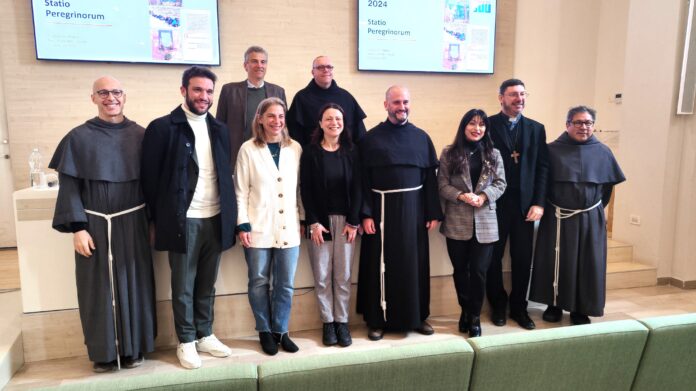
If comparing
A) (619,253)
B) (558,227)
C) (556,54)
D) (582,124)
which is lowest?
(619,253)

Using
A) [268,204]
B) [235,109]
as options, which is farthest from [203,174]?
[235,109]

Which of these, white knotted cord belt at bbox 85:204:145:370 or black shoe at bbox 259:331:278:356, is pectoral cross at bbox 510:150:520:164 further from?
white knotted cord belt at bbox 85:204:145:370

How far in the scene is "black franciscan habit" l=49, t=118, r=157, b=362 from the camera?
240cm

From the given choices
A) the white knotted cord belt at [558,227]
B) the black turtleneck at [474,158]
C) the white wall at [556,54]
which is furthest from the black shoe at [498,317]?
the white wall at [556,54]

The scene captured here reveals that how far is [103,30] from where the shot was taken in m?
4.24

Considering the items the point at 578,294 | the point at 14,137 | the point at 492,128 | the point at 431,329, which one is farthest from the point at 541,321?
the point at 14,137

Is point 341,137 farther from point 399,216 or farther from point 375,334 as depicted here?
point 375,334

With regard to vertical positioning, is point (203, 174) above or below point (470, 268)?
above

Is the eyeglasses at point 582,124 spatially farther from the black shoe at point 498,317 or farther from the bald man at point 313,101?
the bald man at point 313,101

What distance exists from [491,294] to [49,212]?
2844 millimetres

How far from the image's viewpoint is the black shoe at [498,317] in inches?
127

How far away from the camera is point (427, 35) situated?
5051 millimetres

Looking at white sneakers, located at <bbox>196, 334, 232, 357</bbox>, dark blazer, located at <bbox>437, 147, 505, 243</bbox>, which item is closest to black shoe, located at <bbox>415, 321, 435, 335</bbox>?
dark blazer, located at <bbox>437, 147, 505, 243</bbox>

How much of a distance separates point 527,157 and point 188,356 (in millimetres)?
2438
